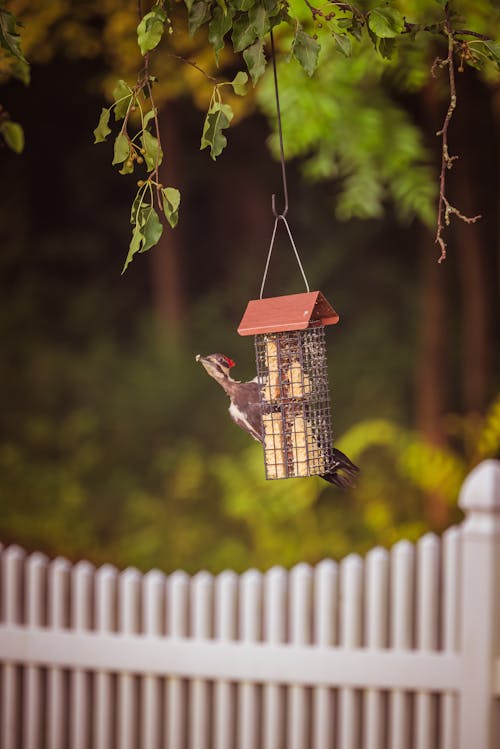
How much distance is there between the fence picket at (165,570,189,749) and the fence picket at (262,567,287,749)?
27cm

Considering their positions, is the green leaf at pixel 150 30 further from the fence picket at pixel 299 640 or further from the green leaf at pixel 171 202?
the fence picket at pixel 299 640

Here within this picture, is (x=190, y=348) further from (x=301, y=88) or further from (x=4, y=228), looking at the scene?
(x=301, y=88)

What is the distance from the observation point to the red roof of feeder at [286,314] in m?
1.57

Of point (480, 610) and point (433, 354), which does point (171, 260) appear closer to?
point (433, 354)

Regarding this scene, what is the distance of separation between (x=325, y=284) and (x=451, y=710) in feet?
13.5

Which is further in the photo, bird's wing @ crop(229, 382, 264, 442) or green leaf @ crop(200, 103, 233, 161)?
bird's wing @ crop(229, 382, 264, 442)

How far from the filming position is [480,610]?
8.86ft

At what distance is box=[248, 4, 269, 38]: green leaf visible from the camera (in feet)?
4.75

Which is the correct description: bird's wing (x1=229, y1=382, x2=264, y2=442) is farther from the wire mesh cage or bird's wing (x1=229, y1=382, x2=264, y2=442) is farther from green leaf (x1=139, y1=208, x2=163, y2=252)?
green leaf (x1=139, y1=208, x2=163, y2=252)

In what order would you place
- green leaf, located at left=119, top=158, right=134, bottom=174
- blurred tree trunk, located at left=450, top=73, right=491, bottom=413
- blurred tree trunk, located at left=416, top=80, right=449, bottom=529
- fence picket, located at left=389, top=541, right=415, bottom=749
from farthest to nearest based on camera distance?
1. blurred tree trunk, located at left=416, top=80, right=449, bottom=529
2. blurred tree trunk, located at left=450, top=73, right=491, bottom=413
3. fence picket, located at left=389, top=541, right=415, bottom=749
4. green leaf, located at left=119, top=158, right=134, bottom=174

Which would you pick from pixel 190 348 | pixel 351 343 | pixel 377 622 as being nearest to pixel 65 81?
pixel 190 348

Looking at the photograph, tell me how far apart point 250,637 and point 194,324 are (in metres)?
3.91

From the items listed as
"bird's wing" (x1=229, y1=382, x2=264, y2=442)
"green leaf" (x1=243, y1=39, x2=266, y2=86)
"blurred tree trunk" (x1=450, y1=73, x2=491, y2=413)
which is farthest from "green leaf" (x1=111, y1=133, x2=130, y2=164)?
"blurred tree trunk" (x1=450, y1=73, x2=491, y2=413)

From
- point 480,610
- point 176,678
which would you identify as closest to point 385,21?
point 480,610
